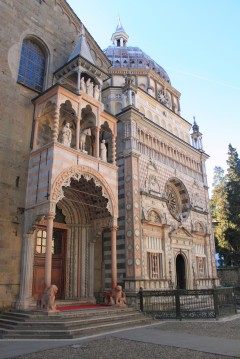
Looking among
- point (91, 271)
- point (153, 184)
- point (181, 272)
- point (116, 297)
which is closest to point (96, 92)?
point (153, 184)

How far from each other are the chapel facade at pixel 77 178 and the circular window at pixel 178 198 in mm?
103

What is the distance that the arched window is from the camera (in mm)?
15836

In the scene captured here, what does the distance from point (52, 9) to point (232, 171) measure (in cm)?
2336

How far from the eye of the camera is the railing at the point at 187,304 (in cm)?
1372

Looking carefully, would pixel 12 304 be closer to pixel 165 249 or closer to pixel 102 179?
pixel 102 179

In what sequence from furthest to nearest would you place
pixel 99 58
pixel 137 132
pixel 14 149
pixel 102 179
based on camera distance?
pixel 99 58, pixel 137 132, pixel 102 179, pixel 14 149

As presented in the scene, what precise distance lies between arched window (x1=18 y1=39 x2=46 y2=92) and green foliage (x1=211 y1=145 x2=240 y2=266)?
2241 cm

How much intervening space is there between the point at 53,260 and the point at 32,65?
10.2 metres

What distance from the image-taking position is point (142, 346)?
8.20 m

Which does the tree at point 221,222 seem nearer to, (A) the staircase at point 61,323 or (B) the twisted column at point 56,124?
(A) the staircase at point 61,323

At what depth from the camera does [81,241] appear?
1627cm

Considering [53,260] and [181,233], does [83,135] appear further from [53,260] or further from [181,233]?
[181,233]

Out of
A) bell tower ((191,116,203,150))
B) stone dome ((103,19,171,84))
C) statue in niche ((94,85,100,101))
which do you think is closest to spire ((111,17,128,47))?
stone dome ((103,19,171,84))

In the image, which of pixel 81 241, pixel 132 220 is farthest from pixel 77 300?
pixel 132 220
